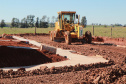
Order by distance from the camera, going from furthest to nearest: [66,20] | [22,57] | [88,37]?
[66,20] → [88,37] → [22,57]

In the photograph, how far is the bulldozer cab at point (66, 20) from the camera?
24250 millimetres

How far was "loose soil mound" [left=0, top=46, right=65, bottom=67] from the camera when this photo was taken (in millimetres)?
11400

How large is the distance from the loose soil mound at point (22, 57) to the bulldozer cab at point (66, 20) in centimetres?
1112

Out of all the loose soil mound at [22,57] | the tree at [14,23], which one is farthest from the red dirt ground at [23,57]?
the tree at [14,23]

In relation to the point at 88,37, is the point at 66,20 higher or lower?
higher

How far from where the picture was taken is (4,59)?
37.8 feet

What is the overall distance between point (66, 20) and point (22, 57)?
13.1 meters

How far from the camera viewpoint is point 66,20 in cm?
2466

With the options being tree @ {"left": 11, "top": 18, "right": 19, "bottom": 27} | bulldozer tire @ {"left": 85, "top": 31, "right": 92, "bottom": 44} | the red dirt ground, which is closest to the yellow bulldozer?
bulldozer tire @ {"left": 85, "top": 31, "right": 92, "bottom": 44}

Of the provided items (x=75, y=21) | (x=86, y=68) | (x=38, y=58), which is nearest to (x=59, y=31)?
(x=75, y=21)

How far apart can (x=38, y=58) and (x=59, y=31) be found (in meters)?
12.7

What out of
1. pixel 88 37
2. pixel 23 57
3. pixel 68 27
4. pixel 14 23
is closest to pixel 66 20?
pixel 68 27

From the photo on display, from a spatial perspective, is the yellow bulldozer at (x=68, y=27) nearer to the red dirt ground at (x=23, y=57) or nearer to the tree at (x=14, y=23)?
the red dirt ground at (x=23, y=57)

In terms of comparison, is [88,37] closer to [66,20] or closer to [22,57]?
[66,20]
